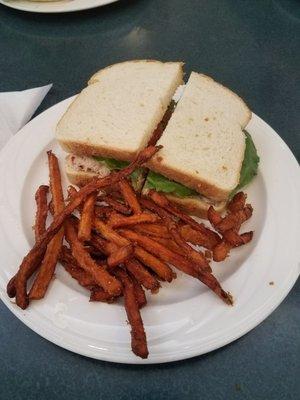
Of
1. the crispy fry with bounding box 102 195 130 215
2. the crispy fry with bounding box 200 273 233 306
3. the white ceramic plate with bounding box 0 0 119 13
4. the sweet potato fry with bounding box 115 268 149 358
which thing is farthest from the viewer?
the white ceramic plate with bounding box 0 0 119 13

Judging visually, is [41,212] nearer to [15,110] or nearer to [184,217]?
[184,217]

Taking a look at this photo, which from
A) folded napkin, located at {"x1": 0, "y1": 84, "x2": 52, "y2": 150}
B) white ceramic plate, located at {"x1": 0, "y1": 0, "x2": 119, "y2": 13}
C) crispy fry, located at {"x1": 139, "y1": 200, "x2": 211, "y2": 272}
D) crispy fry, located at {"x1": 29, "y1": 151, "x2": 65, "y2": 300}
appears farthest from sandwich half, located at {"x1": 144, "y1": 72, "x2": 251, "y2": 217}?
white ceramic plate, located at {"x1": 0, "y1": 0, "x2": 119, "y2": 13}

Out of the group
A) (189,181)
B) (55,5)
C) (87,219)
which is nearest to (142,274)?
(87,219)

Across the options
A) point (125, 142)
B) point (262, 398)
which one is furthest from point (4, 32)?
point (262, 398)

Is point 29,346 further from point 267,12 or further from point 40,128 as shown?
point 267,12

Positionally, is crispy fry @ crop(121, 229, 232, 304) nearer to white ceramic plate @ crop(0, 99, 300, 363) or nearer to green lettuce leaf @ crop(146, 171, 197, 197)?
white ceramic plate @ crop(0, 99, 300, 363)

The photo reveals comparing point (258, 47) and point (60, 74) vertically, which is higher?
point (258, 47)
